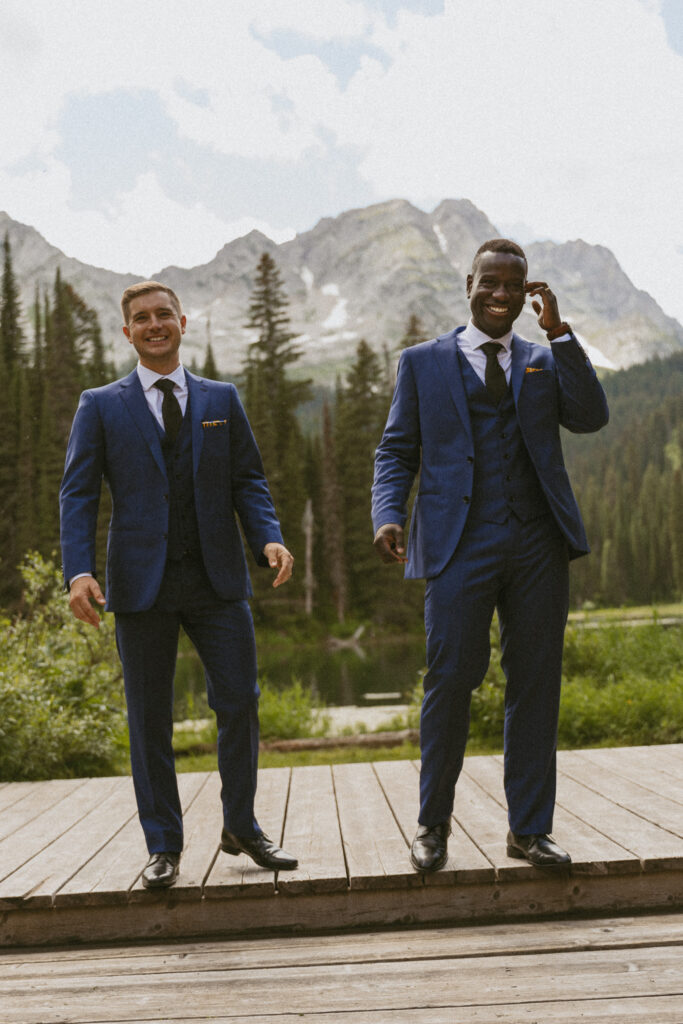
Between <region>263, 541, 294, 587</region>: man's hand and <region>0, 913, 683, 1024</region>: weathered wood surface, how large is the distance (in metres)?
0.95

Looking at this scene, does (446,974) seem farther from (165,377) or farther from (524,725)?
(165,377)

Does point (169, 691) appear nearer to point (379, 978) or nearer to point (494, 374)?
point (379, 978)

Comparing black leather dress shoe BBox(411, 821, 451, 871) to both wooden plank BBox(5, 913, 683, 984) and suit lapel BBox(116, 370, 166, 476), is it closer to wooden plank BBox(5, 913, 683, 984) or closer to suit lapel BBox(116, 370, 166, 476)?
wooden plank BBox(5, 913, 683, 984)

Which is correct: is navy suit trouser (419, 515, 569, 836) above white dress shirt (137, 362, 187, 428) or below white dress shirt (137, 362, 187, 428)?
below

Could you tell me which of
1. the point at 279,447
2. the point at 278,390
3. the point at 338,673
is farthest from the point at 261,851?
the point at 278,390

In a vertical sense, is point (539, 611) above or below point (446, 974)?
above

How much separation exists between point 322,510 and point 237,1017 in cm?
3627

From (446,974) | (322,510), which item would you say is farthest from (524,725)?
(322,510)

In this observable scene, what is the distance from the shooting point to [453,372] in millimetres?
2762

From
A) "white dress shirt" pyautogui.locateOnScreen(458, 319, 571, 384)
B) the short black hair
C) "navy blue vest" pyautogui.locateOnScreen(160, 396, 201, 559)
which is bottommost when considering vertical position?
"navy blue vest" pyautogui.locateOnScreen(160, 396, 201, 559)

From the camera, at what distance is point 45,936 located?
253cm

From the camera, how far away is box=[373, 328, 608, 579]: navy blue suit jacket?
268cm

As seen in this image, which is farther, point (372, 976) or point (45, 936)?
point (45, 936)

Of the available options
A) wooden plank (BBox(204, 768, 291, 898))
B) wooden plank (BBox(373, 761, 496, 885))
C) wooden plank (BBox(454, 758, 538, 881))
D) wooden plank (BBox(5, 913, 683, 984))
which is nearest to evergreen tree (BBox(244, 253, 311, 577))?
wooden plank (BBox(373, 761, 496, 885))
